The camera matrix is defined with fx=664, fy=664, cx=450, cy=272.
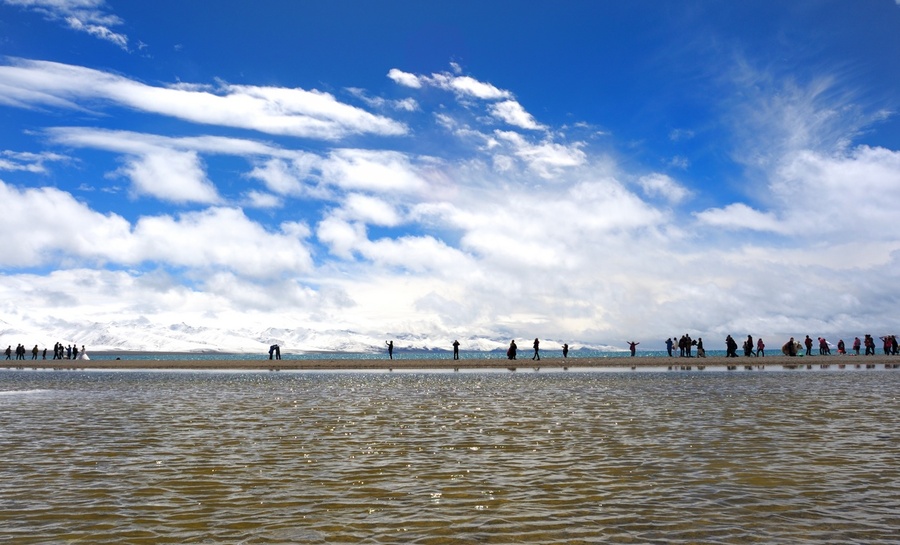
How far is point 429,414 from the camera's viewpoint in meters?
23.8

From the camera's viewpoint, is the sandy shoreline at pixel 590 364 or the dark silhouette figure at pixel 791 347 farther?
the dark silhouette figure at pixel 791 347

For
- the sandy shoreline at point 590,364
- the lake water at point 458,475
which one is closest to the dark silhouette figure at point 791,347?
the sandy shoreline at point 590,364

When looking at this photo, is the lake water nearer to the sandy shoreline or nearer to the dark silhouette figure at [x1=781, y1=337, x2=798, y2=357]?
the sandy shoreline

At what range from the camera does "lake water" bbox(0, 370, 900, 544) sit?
30.4ft

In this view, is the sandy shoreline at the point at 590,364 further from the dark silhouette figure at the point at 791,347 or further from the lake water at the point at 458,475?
the lake water at the point at 458,475

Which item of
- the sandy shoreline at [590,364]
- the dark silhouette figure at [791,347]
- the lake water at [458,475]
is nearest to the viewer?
the lake water at [458,475]

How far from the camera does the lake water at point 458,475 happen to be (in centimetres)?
927

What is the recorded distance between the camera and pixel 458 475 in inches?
508

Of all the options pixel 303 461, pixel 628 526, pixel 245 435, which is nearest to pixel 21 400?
pixel 245 435

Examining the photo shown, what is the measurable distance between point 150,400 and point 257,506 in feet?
76.8

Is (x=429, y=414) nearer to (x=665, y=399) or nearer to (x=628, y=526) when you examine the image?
(x=665, y=399)

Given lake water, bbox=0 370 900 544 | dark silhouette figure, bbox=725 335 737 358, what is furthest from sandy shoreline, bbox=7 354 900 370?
lake water, bbox=0 370 900 544

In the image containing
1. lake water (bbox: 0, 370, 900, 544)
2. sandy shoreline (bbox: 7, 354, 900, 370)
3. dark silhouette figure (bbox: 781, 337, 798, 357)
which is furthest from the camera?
dark silhouette figure (bbox: 781, 337, 798, 357)

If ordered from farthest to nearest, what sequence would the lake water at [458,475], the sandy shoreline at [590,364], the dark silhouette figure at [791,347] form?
the dark silhouette figure at [791,347] < the sandy shoreline at [590,364] < the lake water at [458,475]
